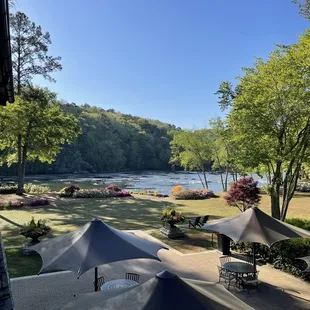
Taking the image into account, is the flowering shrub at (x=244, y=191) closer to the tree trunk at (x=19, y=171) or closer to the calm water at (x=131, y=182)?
the tree trunk at (x=19, y=171)

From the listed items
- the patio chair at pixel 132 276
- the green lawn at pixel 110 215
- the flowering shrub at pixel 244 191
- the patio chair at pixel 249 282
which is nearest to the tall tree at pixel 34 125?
the green lawn at pixel 110 215

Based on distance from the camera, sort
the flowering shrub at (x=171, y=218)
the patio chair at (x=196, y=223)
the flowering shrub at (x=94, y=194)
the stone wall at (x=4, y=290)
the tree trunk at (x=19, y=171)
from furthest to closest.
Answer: the flowering shrub at (x=94, y=194), the tree trunk at (x=19, y=171), the patio chair at (x=196, y=223), the flowering shrub at (x=171, y=218), the stone wall at (x=4, y=290)

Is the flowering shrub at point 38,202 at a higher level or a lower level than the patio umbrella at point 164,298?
lower

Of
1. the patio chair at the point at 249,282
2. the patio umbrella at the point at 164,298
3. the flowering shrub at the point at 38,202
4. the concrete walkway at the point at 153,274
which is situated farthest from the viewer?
the flowering shrub at the point at 38,202

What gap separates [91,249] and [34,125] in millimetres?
23094

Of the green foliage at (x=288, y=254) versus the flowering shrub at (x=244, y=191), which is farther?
the flowering shrub at (x=244, y=191)

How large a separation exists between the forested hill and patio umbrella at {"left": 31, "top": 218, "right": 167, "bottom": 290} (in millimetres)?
71084

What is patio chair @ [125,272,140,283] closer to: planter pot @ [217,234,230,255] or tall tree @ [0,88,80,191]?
planter pot @ [217,234,230,255]

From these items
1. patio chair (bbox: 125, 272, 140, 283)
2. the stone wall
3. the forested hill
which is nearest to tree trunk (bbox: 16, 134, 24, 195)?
patio chair (bbox: 125, 272, 140, 283)

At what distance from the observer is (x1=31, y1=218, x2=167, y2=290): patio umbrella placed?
19.2 feet

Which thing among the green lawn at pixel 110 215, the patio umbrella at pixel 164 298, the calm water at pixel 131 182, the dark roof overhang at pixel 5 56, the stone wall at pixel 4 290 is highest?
the dark roof overhang at pixel 5 56

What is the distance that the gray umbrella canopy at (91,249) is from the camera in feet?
19.2

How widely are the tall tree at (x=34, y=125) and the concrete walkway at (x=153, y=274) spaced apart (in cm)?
1899

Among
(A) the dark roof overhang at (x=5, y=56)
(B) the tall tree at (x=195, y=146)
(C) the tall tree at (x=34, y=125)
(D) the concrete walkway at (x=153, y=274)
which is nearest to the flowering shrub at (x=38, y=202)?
(C) the tall tree at (x=34, y=125)
